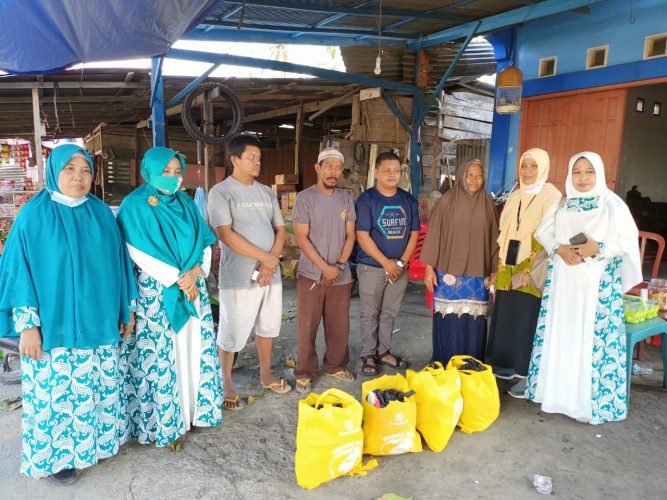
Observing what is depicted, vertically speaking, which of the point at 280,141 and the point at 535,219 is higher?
the point at 280,141

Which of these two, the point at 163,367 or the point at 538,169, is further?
the point at 538,169

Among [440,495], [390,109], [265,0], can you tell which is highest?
[265,0]

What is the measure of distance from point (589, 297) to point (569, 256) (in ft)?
0.93

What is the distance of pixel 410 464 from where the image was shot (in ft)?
8.95

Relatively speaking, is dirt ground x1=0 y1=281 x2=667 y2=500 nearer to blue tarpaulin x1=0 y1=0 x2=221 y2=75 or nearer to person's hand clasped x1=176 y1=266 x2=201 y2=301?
person's hand clasped x1=176 y1=266 x2=201 y2=301

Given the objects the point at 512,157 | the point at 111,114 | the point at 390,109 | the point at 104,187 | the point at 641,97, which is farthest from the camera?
the point at 104,187

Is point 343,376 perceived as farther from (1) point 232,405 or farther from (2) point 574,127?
(2) point 574,127

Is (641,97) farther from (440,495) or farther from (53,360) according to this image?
(53,360)

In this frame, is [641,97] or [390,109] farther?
[390,109]

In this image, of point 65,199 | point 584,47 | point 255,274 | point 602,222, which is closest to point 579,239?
point 602,222

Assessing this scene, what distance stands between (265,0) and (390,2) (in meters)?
1.39

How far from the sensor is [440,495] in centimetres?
248

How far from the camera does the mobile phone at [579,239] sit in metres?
3.01

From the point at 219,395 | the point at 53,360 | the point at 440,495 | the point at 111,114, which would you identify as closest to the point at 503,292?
the point at 440,495
